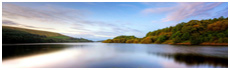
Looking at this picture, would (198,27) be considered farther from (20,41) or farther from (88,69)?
(20,41)

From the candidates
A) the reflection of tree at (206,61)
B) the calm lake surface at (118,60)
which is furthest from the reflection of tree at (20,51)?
the reflection of tree at (206,61)

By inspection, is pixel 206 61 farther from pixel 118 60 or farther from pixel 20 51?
pixel 20 51

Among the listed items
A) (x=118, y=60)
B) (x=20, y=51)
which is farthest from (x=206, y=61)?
(x=20, y=51)

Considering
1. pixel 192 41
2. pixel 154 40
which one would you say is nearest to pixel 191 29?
pixel 192 41

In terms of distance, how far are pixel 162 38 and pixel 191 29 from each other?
13416mm

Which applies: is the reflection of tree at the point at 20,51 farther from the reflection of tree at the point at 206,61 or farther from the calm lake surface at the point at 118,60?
the reflection of tree at the point at 206,61

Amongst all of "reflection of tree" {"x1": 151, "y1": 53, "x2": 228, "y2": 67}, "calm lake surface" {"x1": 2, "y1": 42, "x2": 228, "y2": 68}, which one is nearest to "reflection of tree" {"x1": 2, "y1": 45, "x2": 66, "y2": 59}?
"calm lake surface" {"x1": 2, "y1": 42, "x2": 228, "y2": 68}

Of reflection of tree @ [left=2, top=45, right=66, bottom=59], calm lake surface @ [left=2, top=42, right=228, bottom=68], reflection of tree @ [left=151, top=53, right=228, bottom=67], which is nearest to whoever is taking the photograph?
calm lake surface @ [left=2, top=42, right=228, bottom=68]

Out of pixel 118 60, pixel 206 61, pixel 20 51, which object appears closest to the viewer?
pixel 206 61

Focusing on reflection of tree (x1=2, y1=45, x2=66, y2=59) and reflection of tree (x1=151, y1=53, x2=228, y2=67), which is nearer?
reflection of tree (x1=151, y1=53, x2=228, y2=67)

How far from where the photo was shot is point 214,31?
146 ft

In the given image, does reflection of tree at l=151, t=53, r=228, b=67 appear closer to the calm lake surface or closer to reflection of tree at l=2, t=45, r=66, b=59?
the calm lake surface

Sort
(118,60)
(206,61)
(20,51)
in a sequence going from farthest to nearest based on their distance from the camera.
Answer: (20,51) < (118,60) < (206,61)

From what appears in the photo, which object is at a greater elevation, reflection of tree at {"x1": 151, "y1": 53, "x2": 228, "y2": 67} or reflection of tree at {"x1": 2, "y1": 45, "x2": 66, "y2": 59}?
reflection of tree at {"x1": 151, "y1": 53, "x2": 228, "y2": 67}
